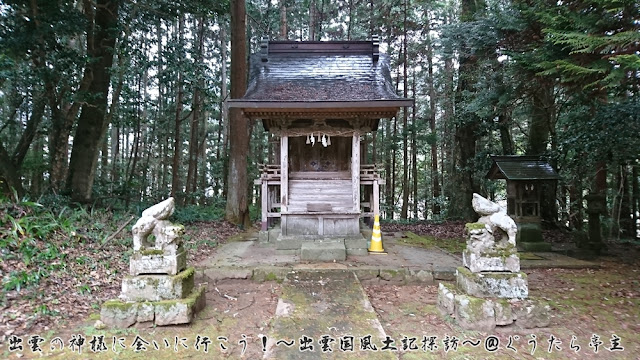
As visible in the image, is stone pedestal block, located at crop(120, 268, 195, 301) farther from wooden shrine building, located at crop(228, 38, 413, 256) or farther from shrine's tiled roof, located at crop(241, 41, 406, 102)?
shrine's tiled roof, located at crop(241, 41, 406, 102)

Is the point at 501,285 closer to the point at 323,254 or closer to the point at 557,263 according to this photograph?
the point at 323,254

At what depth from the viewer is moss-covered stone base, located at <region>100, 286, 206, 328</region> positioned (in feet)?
11.9

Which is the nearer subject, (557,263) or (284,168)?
(557,263)

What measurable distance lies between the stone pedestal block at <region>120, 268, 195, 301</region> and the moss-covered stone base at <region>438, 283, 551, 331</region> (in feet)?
11.5

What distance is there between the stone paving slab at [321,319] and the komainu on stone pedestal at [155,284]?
123 cm

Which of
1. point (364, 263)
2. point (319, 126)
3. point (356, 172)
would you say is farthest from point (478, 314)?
point (319, 126)

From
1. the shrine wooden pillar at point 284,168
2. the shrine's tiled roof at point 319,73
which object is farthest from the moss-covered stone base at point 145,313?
the shrine's tiled roof at point 319,73

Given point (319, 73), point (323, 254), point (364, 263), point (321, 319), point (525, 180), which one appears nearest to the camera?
point (321, 319)

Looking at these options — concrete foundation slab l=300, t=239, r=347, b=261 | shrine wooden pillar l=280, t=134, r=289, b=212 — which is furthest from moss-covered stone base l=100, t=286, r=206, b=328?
shrine wooden pillar l=280, t=134, r=289, b=212

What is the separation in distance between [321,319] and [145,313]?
210 cm

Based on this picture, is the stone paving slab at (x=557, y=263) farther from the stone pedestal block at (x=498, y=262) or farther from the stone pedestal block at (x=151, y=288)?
the stone pedestal block at (x=151, y=288)

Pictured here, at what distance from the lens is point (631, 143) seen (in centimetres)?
649

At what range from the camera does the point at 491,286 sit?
12.5 ft

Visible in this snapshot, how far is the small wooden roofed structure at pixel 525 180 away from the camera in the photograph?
741cm
